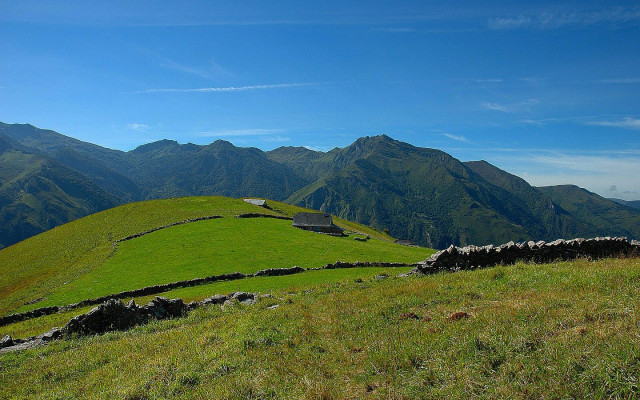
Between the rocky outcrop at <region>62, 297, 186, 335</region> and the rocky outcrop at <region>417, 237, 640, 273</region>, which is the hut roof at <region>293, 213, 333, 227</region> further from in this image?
the rocky outcrop at <region>62, 297, 186, 335</region>

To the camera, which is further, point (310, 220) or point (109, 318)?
point (310, 220)

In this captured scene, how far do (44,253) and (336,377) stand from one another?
62552 mm

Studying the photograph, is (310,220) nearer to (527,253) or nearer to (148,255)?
(148,255)

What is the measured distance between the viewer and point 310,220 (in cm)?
6850

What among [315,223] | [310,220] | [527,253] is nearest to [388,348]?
[527,253]

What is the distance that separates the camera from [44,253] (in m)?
51.4

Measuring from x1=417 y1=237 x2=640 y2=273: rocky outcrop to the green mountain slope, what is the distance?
18791 mm

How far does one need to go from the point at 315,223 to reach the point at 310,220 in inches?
49.8

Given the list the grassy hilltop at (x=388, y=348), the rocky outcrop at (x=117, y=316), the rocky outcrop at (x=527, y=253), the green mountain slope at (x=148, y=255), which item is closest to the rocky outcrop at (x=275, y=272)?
the green mountain slope at (x=148, y=255)

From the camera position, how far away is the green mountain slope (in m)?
33.9

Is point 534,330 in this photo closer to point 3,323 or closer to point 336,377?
point 336,377

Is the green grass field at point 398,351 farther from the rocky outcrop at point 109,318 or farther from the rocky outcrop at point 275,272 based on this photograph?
the rocky outcrop at point 275,272

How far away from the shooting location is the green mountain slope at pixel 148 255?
3391 centimetres

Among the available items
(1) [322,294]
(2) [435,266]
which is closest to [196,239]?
(1) [322,294]
